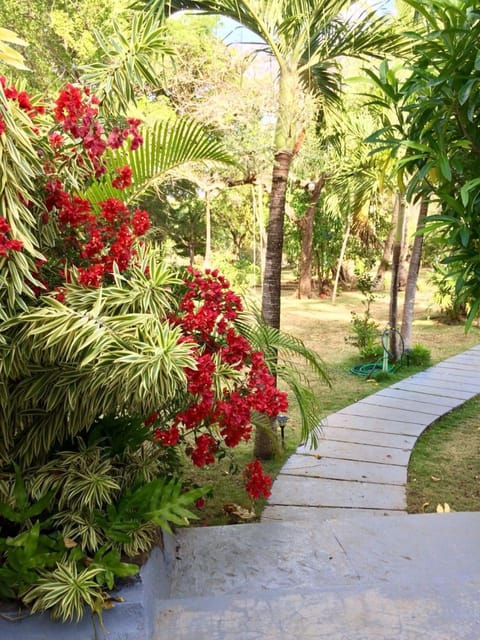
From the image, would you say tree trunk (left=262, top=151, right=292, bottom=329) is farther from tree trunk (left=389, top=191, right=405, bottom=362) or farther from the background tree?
the background tree

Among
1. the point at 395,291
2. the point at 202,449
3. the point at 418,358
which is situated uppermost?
the point at 395,291

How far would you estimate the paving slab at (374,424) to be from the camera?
15.5ft

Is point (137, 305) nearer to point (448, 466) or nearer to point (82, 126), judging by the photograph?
point (82, 126)

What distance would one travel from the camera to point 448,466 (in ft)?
13.3

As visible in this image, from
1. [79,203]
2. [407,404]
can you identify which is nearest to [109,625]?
[79,203]

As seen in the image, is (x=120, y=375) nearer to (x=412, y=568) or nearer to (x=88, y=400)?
(x=88, y=400)

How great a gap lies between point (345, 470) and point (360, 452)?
1.26 feet

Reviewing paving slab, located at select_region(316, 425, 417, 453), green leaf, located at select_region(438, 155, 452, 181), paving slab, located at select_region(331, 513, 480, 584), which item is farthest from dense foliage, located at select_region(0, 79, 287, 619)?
paving slab, located at select_region(316, 425, 417, 453)

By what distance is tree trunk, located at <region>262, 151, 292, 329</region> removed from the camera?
3.93 m

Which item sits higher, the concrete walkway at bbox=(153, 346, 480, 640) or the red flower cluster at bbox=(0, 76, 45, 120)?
the red flower cluster at bbox=(0, 76, 45, 120)

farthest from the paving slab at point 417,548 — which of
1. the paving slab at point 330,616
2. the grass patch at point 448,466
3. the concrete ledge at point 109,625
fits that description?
the concrete ledge at point 109,625

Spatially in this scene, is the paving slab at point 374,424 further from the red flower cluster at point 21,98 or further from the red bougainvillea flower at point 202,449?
the red flower cluster at point 21,98

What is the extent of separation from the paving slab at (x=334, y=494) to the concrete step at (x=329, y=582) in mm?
645

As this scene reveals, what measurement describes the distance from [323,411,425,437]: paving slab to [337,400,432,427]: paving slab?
7cm
